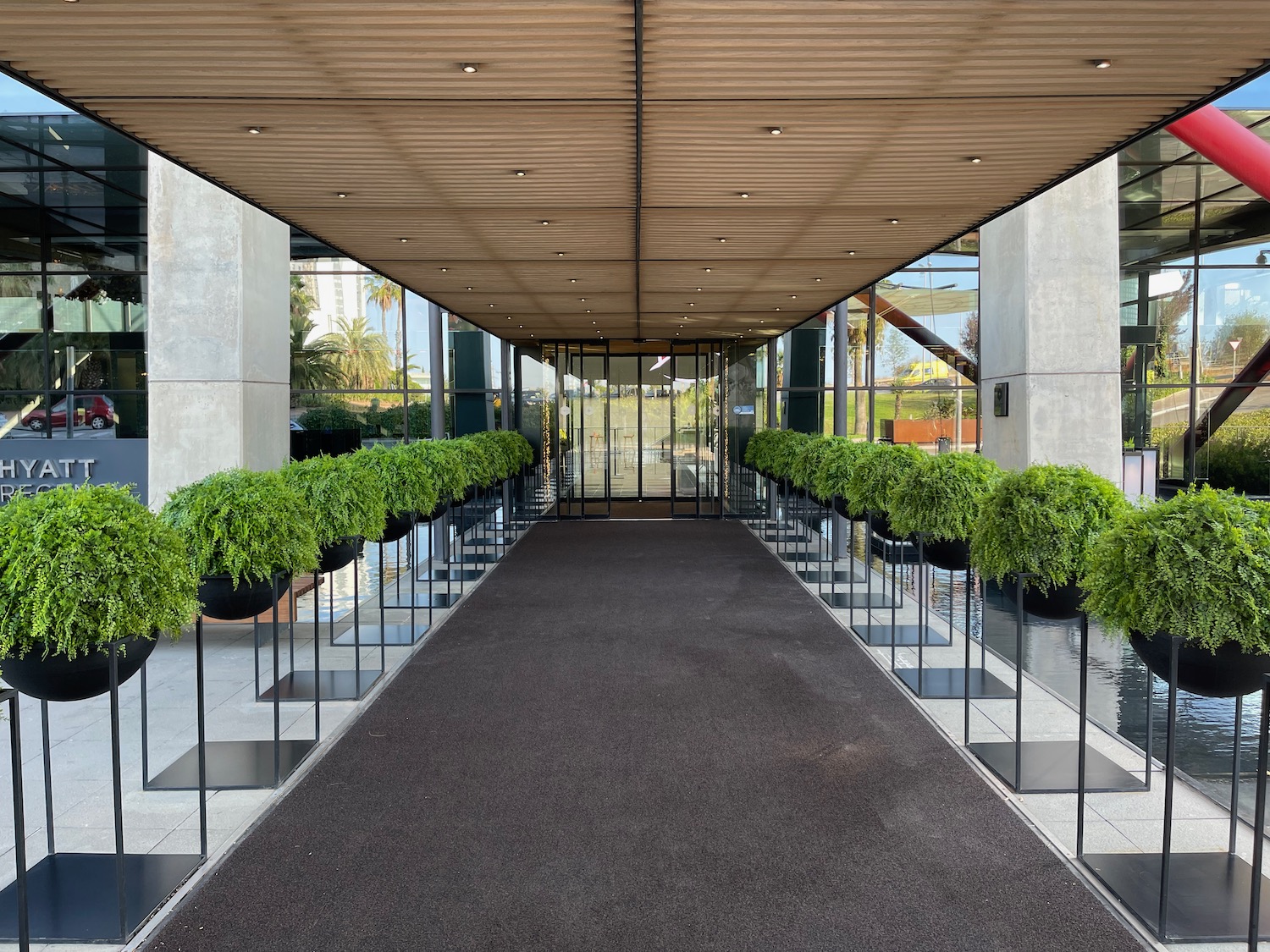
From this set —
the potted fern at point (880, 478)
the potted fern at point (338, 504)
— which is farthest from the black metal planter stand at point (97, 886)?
the potted fern at point (880, 478)

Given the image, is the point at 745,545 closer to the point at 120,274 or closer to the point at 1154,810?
the point at 1154,810

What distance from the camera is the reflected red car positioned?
15117 mm

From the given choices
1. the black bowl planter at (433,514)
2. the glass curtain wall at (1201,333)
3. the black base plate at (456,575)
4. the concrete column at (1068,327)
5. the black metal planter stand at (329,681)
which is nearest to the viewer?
the black metal planter stand at (329,681)

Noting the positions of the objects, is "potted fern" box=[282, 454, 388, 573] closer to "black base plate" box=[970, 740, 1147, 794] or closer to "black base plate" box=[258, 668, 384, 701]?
"black base plate" box=[258, 668, 384, 701]

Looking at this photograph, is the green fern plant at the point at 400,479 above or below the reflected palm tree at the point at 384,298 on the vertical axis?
below

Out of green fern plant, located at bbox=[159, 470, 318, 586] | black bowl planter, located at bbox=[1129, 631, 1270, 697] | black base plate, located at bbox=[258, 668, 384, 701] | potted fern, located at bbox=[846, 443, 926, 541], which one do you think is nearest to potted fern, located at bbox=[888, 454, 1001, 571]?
potted fern, located at bbox=[846, 443, 926, 541]

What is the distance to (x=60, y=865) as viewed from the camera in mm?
3924

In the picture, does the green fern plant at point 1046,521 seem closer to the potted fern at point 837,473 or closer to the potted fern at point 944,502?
the potted fern at point 944,502

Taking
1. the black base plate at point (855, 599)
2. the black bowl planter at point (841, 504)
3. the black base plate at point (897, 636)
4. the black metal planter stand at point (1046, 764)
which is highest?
the black bowl planter at point (841, 504)

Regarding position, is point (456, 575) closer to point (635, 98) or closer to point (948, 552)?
point (948, 552)

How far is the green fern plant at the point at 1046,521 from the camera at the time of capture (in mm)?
4637

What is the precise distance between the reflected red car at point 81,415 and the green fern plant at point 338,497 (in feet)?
35.0

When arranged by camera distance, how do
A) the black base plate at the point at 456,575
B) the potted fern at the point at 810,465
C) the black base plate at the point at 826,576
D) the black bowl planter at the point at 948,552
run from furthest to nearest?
the black base plate at the point at 456,575 < the black base plate at the point at 826,576 < the potted fern at the point at 810,465 < the black bowl planter at the point at 948,552

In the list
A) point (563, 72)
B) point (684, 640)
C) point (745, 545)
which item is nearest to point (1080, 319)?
point (745, 545)
